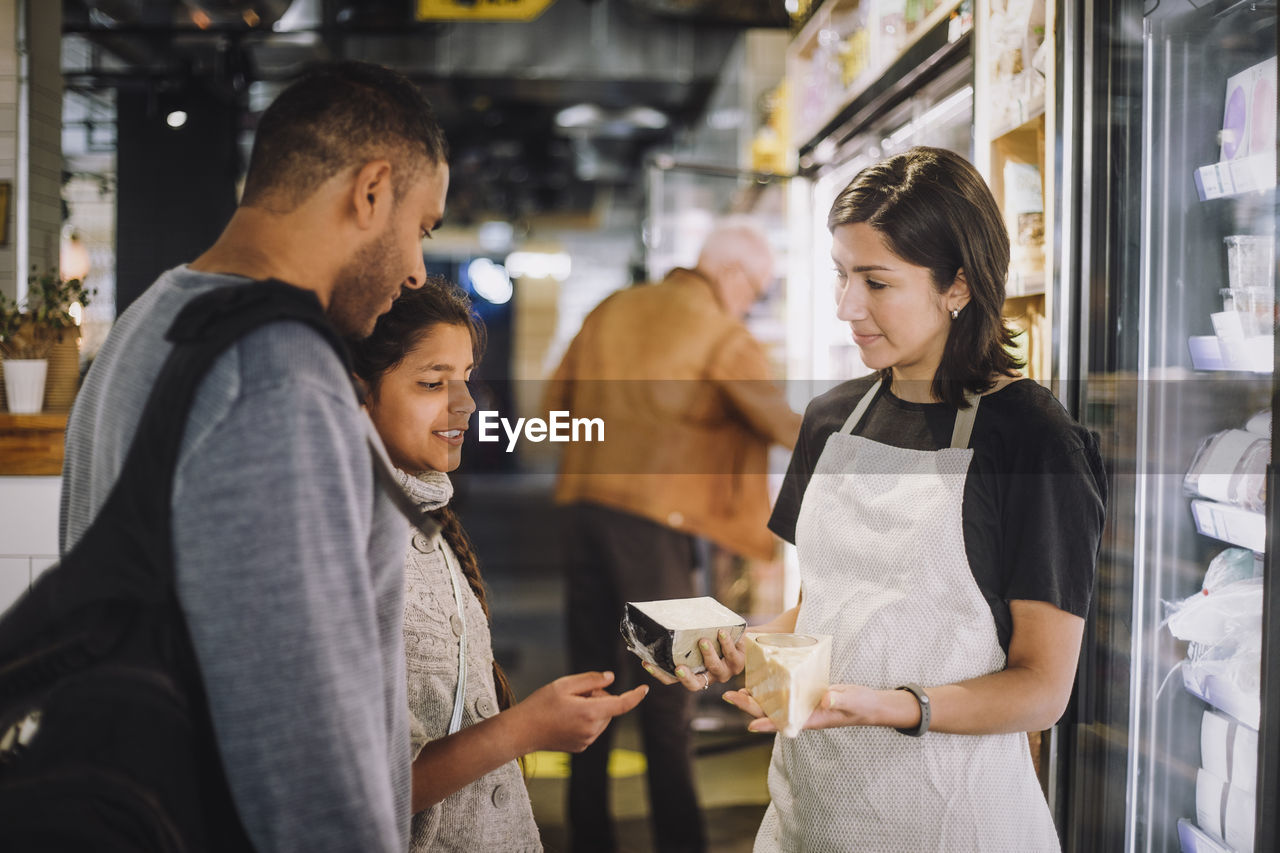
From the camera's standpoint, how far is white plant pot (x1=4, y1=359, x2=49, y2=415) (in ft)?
8.06

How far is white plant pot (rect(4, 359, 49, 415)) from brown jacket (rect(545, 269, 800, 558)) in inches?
57.5

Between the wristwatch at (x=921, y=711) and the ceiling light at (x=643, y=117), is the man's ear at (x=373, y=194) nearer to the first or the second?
the wristwatch at (x=921, y=711)

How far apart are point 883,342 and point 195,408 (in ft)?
3.31

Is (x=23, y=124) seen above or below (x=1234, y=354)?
above

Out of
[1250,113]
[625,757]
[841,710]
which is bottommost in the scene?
[625,757]

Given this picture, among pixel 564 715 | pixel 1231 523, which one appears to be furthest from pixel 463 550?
pixel 1231 523

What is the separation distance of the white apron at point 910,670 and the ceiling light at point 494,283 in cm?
1238

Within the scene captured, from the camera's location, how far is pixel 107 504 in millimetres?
867

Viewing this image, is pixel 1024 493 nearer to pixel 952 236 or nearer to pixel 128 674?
pixel 952 236

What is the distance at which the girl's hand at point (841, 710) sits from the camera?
1247mm

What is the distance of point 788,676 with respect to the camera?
1.20m

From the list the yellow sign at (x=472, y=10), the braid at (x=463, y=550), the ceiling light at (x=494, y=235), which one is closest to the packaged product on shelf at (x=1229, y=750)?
the braid at (x=463, y=550)

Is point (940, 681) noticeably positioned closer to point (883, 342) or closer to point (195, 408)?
point (883, 342)

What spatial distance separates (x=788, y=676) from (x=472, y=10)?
3818 mm
